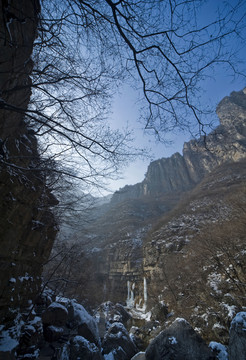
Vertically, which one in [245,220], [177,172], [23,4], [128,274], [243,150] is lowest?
[128,274]

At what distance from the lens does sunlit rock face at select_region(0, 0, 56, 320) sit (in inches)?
77.1

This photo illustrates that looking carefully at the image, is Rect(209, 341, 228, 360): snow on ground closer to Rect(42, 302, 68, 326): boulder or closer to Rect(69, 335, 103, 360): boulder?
Rect(69, 335, 103, 360): boulder

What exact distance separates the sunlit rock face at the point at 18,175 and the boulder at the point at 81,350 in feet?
5.92

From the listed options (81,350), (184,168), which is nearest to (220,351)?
(81,350)

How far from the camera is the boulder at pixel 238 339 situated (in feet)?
12.8

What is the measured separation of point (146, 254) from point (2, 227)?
26486mm

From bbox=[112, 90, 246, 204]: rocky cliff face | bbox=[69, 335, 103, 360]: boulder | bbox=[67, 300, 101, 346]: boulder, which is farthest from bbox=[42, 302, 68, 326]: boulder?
bbox=[112, 90, 246, 204]: rocky cliff face

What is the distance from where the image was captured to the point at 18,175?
2.49 meters

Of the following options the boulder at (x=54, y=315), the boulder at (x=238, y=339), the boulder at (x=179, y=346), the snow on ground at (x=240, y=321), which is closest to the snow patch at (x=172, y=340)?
the boulder at (x=179, y=346)

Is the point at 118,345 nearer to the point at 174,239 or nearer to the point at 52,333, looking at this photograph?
the point at 52,333

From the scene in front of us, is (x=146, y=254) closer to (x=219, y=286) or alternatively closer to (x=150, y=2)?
(x=219, y=286)

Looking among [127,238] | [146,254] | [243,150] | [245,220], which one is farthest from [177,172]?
[245,220]

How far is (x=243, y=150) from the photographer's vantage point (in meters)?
39.1

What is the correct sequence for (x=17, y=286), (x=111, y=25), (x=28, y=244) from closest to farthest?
(x=111, y=25) → (x=17, y=286) → (x=28, y=244)
